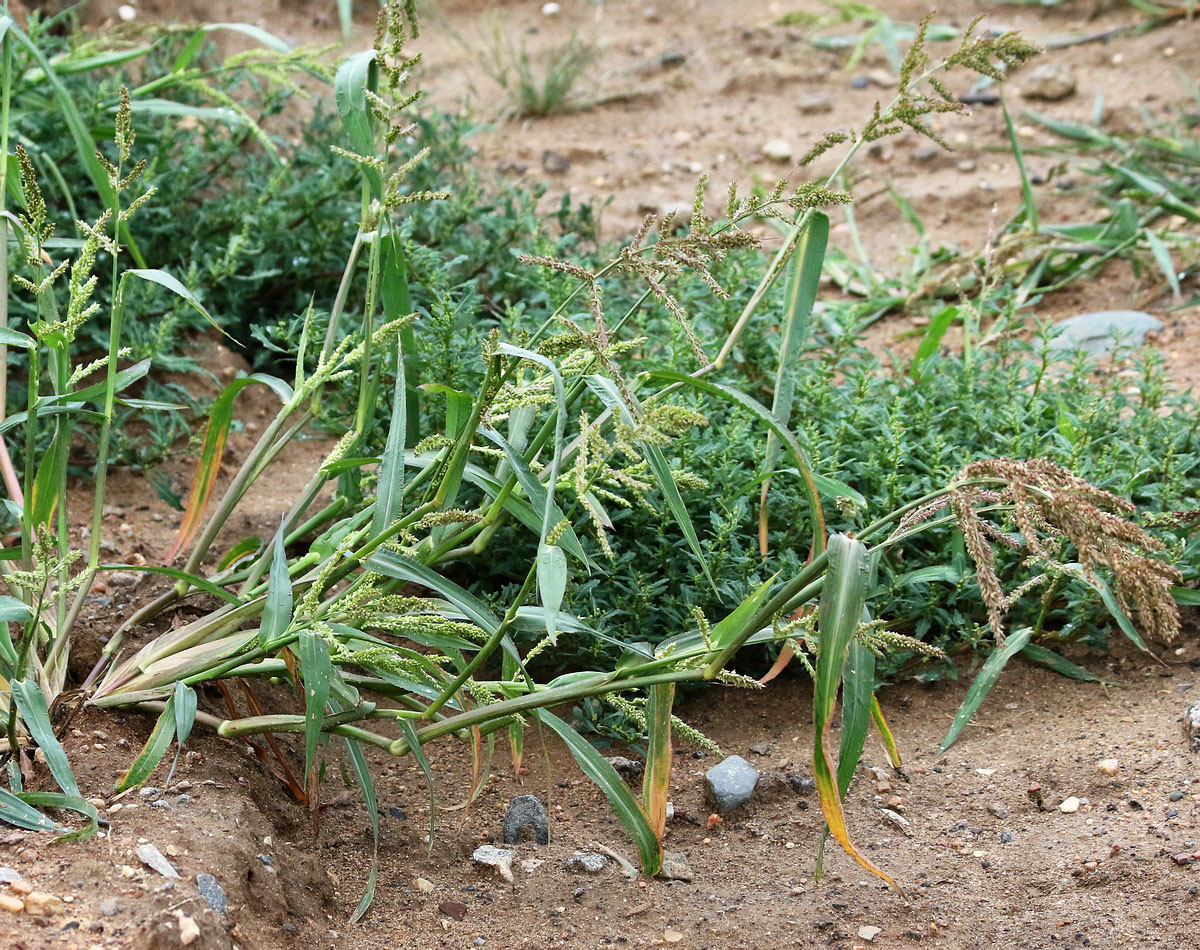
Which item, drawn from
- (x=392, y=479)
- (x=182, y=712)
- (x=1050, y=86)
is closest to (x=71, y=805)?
(x=182, y=712)

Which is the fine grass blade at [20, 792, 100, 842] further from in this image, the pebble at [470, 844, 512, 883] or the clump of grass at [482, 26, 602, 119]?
the clump of grass at [482, 26, 602, 119]

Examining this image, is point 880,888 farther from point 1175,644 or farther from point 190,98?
point 190,98

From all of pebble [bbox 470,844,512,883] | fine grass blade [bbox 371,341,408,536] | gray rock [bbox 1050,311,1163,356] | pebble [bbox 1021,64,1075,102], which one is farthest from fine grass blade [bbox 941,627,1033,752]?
pebble [bbox 1021,64,1075,102]

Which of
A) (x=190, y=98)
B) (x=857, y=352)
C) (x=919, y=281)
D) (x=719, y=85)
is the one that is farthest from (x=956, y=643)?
(x=719, y=85)

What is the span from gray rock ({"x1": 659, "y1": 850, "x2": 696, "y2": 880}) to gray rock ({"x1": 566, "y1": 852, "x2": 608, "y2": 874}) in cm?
9

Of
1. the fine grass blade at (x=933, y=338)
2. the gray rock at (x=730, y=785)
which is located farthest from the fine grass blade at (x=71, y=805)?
the fine grass blade at (x=933, y=338)

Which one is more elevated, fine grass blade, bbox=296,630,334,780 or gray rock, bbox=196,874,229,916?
fine grass blade, bbox=296,630,334,780

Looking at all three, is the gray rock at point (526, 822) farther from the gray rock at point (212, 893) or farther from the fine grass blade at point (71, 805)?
the fine grass blade at point (71, 805)

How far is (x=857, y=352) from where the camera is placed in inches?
121

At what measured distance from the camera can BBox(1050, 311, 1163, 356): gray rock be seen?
3.61 meters

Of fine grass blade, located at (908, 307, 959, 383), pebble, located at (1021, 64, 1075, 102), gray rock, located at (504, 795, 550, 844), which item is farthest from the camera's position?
pebble, located at (1021, 64, 1075, 102)

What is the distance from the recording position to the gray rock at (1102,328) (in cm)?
361

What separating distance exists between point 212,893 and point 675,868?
0.69 meters

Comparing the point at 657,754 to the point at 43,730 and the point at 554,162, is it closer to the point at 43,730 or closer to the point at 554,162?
the point at 43,730
